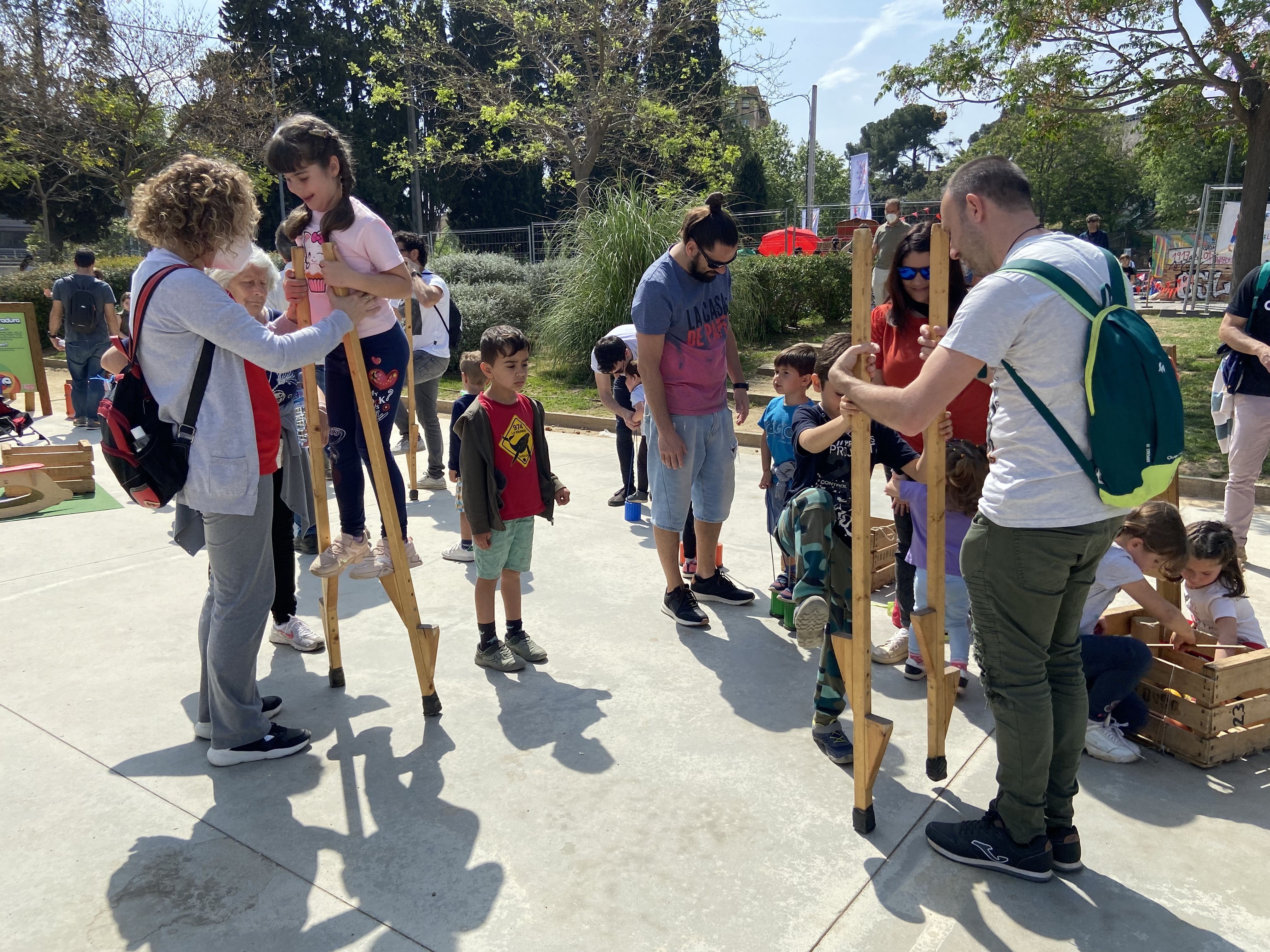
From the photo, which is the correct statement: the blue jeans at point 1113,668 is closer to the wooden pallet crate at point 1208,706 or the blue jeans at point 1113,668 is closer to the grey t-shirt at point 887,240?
the wooden pallet crate at point 1208,706

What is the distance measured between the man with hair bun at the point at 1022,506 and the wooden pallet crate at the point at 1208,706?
0.82 metres

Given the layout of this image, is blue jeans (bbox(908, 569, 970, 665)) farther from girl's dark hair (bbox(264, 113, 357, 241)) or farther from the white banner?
the white banner

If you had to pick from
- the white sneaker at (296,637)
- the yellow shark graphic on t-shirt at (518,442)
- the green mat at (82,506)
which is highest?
the yellow shark graphic on t-shirt at (518,442)

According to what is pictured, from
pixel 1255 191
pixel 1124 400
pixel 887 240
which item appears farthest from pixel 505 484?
pixel 1255 191

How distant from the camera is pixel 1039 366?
2.36 metres

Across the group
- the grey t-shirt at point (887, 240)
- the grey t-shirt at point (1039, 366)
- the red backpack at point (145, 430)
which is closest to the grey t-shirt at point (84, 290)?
the red backpack at point (145, 430)

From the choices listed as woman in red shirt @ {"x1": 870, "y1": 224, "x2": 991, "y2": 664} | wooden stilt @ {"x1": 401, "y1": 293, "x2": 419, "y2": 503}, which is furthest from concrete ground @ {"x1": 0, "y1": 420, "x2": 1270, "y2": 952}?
wooden stilt @ {"x1": 401, "y1": 293, "x2": 419, "y2": 503}

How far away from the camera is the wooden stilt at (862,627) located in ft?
8.68

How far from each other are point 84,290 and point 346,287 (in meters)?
9.30

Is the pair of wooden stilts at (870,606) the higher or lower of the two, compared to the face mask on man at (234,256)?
lower

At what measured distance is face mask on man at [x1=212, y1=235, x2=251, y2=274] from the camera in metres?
3.22

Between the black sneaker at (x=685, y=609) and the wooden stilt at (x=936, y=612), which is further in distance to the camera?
the black sneaker at (x=685, y=609)

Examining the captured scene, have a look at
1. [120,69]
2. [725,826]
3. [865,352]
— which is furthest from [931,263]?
[120,69]

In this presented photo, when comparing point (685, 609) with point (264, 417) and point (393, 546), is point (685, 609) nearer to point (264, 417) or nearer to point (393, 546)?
point (393, 546)
